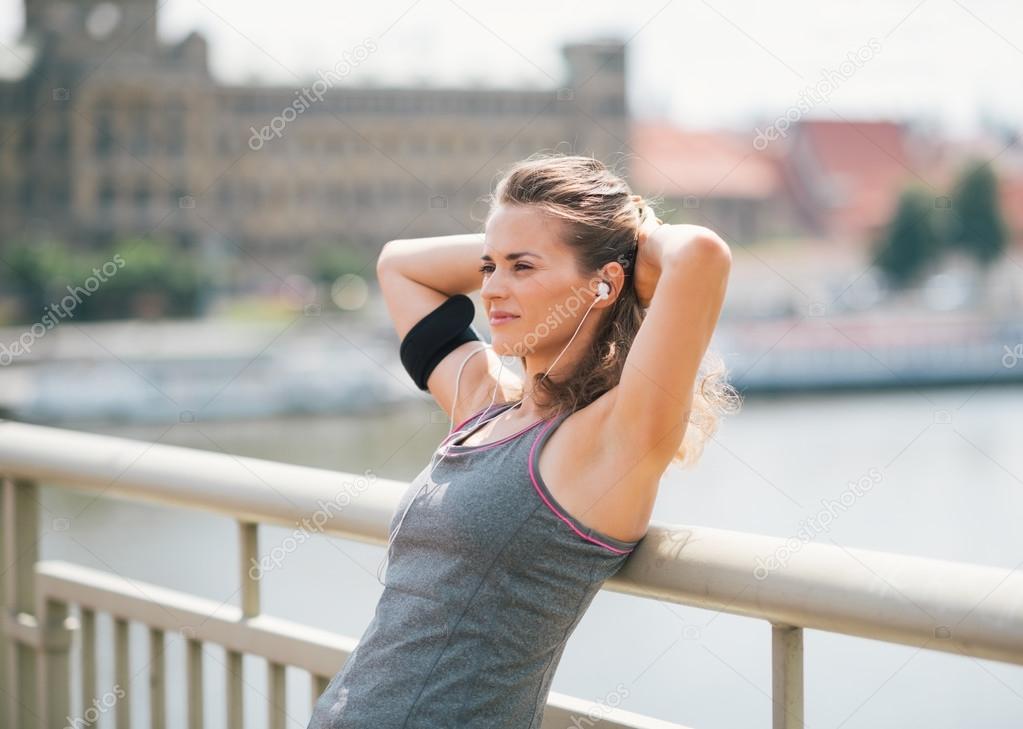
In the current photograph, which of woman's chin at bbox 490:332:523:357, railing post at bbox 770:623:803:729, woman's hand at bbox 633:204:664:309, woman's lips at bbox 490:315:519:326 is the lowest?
railing post at bbox 770:623:803:729

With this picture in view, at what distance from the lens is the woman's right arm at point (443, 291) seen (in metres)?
1.52

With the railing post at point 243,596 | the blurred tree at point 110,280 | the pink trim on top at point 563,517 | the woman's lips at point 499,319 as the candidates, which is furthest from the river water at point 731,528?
the blurred tree at point 110,280

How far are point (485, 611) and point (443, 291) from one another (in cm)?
59

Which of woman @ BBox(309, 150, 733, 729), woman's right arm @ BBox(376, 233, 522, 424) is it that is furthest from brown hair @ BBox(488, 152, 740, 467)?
woman's right arm @ BBox(376, 233, 522, 424)

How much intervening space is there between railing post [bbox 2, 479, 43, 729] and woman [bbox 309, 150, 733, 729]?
89 cm

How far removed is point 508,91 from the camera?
41.7 m

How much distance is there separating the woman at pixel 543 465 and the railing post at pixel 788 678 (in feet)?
0.56

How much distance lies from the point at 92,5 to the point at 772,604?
43.2 m

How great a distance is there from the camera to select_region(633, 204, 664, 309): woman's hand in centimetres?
126

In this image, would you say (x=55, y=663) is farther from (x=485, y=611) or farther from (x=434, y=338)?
(x=485, y=611)

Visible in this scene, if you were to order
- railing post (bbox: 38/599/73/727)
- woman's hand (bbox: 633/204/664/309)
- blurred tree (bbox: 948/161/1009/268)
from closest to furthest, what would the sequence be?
woman's hand (bbox: 633/204/664/309), railing post (bbox: 38/599/73/727), blurred tree (bbox: 948/161/1009/268)

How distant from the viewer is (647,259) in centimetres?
128

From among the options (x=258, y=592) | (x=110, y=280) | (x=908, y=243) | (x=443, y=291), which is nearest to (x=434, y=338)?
(x=443, y=291)

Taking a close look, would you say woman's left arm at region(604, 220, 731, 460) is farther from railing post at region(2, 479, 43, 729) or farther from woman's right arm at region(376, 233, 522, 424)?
railing post at region(2, 479, 43, 729)
